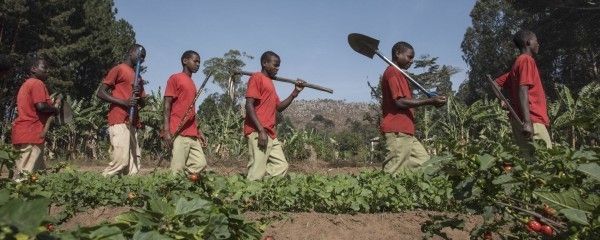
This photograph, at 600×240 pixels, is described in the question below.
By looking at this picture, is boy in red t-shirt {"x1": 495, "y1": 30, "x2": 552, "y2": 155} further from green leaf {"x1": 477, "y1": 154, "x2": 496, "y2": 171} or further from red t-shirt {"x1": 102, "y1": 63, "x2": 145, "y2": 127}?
red t-shirt {"x1": 102, "y1": 63, "x2": 145, "y2": 127}

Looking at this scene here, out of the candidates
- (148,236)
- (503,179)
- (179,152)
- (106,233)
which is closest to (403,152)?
(179,152)

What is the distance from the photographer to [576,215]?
1.63 metres

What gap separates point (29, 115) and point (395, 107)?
369 cm

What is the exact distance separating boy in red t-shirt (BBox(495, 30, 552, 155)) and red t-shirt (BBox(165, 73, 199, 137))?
3105 millimetres

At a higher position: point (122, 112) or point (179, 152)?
point (122, 112)

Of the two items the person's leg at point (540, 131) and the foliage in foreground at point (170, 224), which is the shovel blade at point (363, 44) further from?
the foliage in foreground at point (170, 224)

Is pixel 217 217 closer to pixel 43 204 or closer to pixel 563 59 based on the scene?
pixel 43 204

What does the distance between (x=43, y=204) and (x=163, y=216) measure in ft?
2.29

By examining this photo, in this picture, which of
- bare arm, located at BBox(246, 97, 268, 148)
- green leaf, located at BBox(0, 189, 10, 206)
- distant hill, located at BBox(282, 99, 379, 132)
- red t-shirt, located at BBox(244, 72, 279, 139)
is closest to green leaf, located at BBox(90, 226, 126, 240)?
green leaf, located at BBox(0, 189, 10, 206)

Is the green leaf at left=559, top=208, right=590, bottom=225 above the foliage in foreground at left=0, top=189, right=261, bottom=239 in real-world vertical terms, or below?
above

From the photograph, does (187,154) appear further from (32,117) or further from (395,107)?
(395,107)

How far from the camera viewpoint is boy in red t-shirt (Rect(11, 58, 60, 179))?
5766 mm

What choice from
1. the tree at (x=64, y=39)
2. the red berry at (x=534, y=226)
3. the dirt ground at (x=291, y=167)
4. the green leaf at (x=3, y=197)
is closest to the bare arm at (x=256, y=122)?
the red berry at (x=534, y=226)

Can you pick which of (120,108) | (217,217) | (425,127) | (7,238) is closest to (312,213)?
(120,108)
